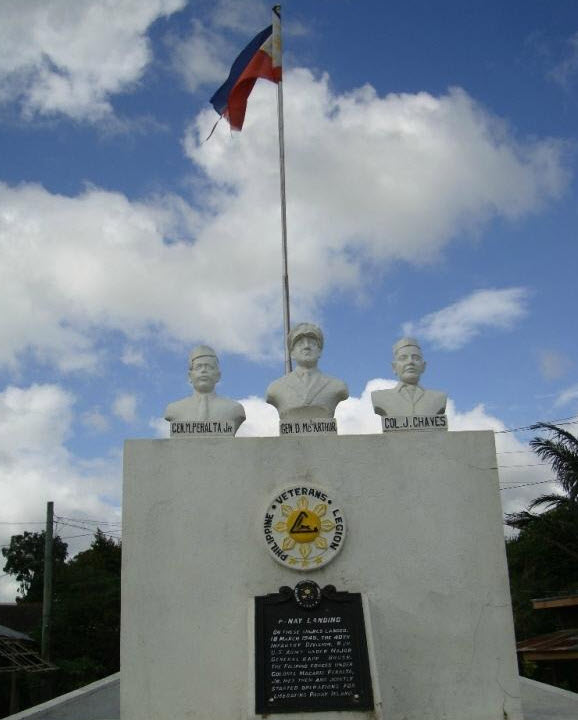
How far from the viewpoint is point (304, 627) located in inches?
253

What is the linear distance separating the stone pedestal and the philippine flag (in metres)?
5.10

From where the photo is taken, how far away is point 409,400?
7.66 m

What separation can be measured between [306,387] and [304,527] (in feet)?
4.67

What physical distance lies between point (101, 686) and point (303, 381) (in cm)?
495

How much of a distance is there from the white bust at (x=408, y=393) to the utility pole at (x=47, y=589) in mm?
13137

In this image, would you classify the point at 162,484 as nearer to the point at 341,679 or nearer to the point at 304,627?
the point at 304,627

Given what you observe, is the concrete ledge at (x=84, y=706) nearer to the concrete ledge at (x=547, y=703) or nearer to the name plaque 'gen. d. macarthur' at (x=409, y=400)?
the concrete ledge at (x=547, y=703)

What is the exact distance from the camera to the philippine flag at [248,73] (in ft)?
33.8

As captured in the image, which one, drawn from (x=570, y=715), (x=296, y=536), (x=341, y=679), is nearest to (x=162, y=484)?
(x=296, y=536)

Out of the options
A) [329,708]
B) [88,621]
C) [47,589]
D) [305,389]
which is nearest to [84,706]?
[329,708]

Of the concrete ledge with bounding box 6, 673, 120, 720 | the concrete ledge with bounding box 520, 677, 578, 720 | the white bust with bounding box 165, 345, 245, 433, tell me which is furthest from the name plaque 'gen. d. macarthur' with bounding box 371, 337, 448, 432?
the concrete ledge with bounding box 6, 673, 120, 720

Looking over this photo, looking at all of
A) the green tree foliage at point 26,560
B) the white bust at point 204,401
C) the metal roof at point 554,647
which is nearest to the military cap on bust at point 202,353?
the white bust at point 204,401

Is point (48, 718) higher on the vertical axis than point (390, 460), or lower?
lower

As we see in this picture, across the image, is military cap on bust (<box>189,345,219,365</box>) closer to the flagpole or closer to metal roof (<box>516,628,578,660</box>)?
the flagpole
